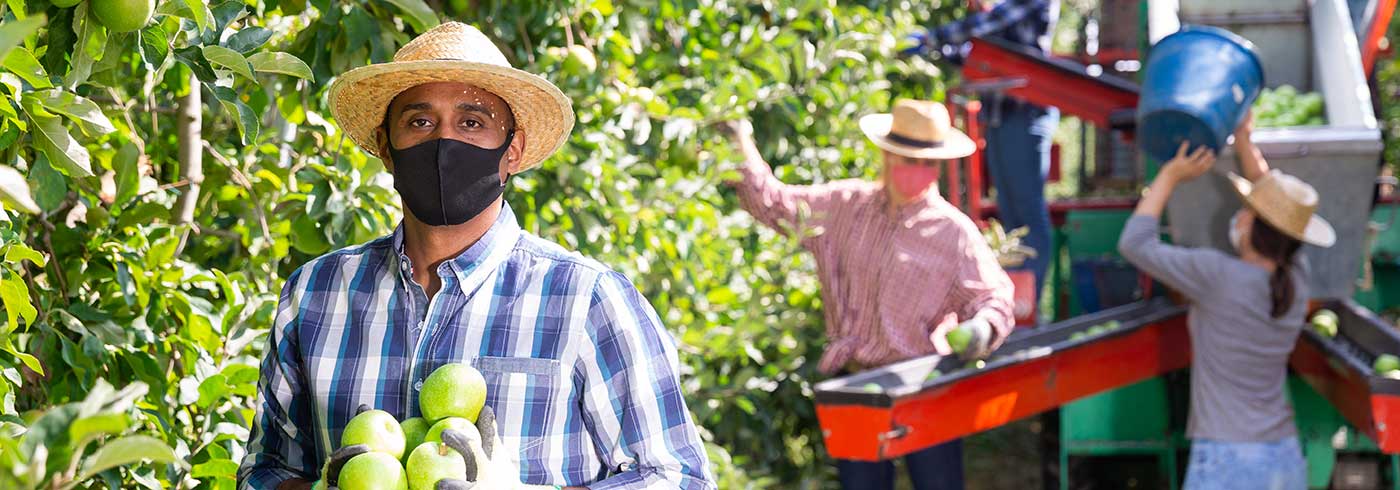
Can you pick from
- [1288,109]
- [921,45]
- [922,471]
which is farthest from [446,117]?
[921,45]

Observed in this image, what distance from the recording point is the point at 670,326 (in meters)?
4.62

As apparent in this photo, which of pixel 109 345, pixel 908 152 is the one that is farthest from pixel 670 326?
pixel 109 345

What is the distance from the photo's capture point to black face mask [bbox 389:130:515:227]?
6.90 ft

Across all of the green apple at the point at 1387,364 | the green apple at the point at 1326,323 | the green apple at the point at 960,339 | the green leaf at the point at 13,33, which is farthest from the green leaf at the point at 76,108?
the green apple at the point at 1326,323

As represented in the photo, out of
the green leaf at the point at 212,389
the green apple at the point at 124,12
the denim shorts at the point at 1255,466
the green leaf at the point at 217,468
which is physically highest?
the green apple at the point at 124,12

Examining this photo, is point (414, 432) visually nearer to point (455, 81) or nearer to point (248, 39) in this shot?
point (455, 81)

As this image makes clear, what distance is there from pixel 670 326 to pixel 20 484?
330 centimetres

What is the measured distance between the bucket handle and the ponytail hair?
1.55ft

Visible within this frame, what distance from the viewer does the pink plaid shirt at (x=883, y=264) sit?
462 centimetres

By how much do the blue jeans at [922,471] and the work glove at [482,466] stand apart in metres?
3.02

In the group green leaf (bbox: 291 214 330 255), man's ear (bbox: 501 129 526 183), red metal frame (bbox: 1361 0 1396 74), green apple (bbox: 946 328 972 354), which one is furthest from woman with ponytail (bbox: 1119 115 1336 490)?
man's ear (bbox: 501 129 526 183)

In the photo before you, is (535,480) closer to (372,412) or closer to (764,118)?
(372,412)

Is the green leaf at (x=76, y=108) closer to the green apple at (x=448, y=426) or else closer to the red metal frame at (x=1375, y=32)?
the green apple at (x=448, y=426)

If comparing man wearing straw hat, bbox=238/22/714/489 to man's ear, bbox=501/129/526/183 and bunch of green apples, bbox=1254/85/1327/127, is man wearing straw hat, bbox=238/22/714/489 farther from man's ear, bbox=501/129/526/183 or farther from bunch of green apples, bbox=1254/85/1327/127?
bunch of green apples, bbox=1254/85/1327/127
